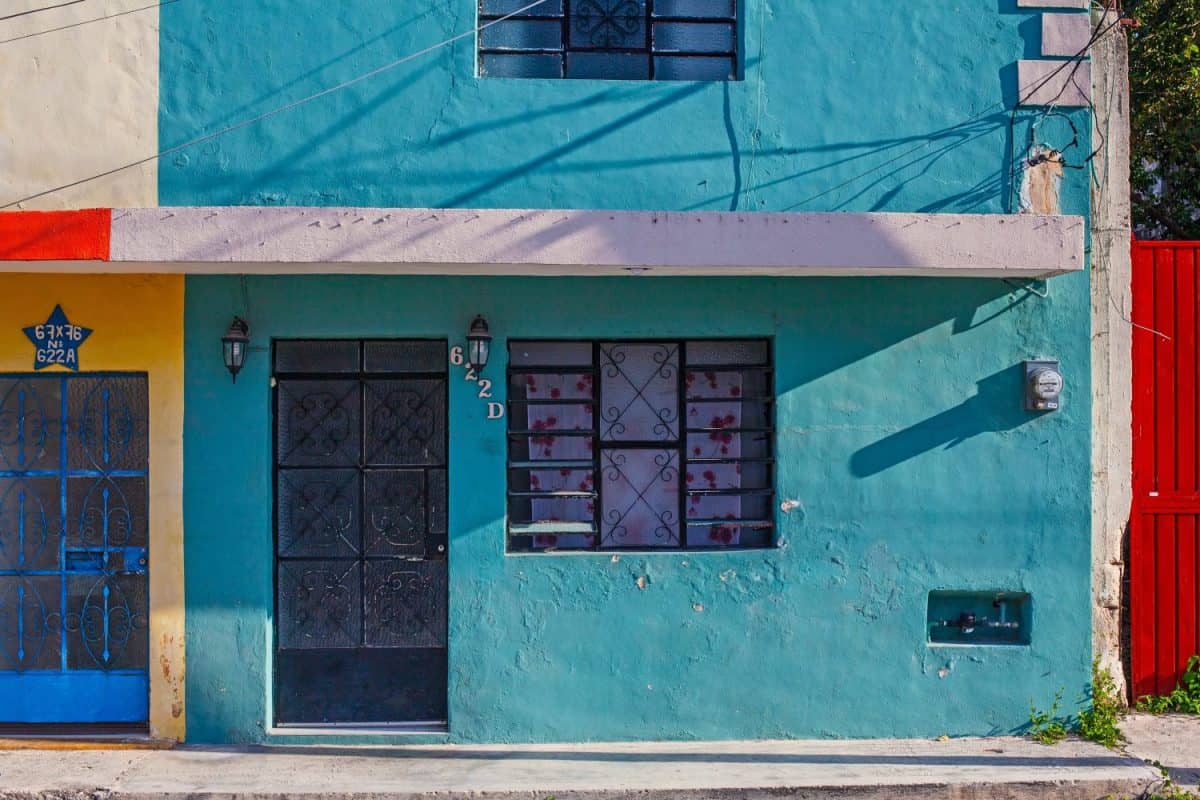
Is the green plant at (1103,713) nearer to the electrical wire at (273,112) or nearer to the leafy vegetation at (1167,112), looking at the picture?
the leafy vegetation at (1167,112)

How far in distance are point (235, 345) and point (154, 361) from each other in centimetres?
56

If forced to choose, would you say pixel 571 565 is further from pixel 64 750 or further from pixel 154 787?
pixel 64 750

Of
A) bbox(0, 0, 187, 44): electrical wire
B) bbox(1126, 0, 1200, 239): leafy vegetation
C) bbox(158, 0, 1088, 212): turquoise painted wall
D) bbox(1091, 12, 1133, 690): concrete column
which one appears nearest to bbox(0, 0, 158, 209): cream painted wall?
bbox(0, 0, 187, 44): electrical wire

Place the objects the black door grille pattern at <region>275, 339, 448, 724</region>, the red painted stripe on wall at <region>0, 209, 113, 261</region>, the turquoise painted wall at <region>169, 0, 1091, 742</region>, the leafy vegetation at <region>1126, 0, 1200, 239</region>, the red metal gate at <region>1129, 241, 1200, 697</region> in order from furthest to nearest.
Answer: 1. the leafy vegetation at <region>1126, 0, 1200, 239</region>
2. the red metal gate at <region>1129, 241, 1200, 697</region>
3. the black door grille pattern at <region>275, 339, 448, 724</region>
4. the turquoise painted wall at <region>169, 0, 1091, 742</region>
5. the red painted stripe on wall at <region>0, 209, 113, 261</region>

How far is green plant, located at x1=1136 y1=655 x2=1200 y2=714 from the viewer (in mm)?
6848

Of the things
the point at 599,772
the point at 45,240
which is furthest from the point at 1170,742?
the point at 45,240

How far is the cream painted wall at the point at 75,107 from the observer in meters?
6.25

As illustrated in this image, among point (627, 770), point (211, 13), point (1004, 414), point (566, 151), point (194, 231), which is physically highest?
point (211, 13)

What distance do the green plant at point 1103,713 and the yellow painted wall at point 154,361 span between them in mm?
5592

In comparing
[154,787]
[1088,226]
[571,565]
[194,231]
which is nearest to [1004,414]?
[1088,226]

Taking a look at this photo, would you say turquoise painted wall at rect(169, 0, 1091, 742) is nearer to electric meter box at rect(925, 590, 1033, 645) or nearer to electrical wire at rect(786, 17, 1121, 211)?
electrical wire at rect(786, 17, 1121, 211)

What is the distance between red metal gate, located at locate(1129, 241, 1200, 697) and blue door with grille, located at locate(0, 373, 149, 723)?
637 cm

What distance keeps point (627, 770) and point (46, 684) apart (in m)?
3.64

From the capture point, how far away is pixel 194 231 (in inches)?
234
